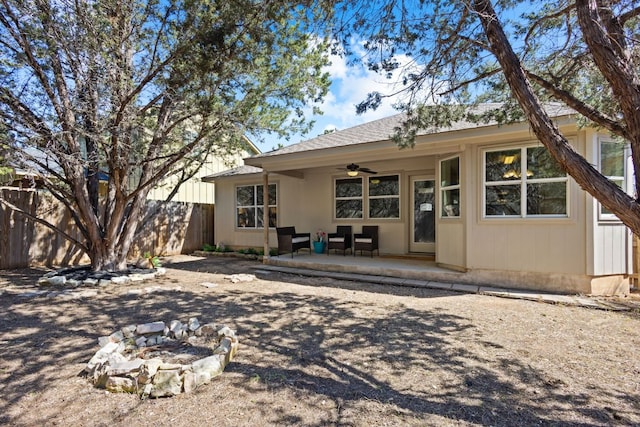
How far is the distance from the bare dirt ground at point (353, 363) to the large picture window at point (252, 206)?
5667 millimetres

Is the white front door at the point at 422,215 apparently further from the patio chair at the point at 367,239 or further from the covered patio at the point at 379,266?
the patio chair at the point at 367,239

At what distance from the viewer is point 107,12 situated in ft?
16.8

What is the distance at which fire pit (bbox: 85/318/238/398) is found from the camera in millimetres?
2604

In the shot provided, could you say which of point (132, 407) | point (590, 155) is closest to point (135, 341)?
point (132, 407)

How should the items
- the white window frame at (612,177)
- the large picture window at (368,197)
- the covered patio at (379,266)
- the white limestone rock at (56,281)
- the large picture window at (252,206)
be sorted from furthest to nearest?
the large picture window at (252,206) → the large picture window at (368,197) → the covered patio at (379,266) → the white limestone rock at (56,281) → the white window frame at (612,177)

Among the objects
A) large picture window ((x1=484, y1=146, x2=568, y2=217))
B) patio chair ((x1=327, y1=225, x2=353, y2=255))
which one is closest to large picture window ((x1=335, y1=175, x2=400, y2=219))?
patio chair ((x1=327, y1=225, x2=353, y2=255))

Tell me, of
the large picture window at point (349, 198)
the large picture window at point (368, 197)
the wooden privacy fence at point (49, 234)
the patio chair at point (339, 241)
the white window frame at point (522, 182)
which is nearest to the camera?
the white window frame at point (522, 182)

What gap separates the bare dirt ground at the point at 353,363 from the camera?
234 cm

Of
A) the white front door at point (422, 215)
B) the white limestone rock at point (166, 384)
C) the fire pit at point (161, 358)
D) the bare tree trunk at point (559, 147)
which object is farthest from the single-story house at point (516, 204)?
the white limestone rock at point (166, 384)

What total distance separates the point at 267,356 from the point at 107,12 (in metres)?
5.60

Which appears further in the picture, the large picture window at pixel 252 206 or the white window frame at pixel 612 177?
the large picture window at pixel 252 206

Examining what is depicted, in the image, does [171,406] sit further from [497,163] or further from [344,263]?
[497,163]

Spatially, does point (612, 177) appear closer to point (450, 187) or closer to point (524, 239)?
point (524, 239)

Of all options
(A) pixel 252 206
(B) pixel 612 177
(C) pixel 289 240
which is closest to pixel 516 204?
(B) pixel 612 177
